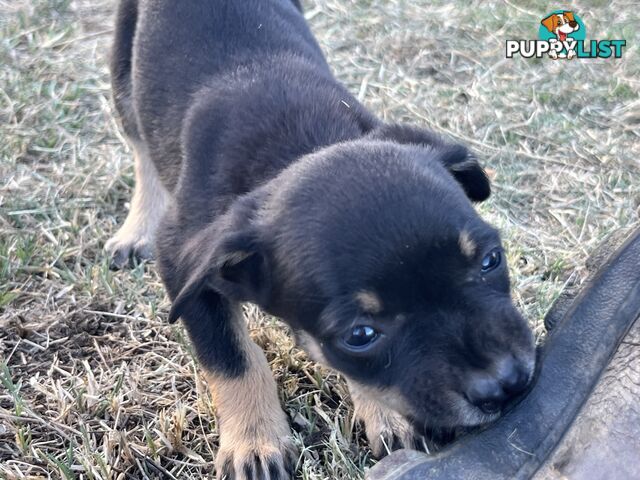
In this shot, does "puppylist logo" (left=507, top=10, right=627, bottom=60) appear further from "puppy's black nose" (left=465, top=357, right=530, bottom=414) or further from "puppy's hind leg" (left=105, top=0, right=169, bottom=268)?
"puppy's black nose" (left=465, top=357, right=530, bottom=414)

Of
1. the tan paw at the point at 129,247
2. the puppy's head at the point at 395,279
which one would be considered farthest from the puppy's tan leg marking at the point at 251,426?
the tan paw at the point at 129,247

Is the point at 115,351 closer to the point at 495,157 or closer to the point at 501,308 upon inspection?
the point at 501,308

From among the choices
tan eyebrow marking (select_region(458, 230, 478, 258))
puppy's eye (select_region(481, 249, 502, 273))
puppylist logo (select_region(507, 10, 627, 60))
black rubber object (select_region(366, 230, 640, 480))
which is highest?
tan eyebrow marking (select_region(458, 230, 478, 258))

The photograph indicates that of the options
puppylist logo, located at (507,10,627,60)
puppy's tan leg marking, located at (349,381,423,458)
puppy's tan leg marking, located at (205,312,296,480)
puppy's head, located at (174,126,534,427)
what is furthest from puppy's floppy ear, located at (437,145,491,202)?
puppylist logo, located at (507,10,627,60)

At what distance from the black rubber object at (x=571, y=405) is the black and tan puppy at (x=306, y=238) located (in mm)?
115

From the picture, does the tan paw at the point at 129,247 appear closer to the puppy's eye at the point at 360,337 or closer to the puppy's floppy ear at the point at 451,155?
the puppy's floppy ear at the point at 451,155

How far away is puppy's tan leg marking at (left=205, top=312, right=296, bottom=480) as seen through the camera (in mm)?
3428

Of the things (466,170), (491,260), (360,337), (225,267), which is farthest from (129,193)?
(491,260)

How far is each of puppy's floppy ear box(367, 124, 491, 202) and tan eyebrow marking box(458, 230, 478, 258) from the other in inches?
23.9

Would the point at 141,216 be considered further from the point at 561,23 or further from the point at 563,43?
the point at 561,23

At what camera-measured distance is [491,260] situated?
9.95 feet

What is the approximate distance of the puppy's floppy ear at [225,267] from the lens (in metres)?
3.08

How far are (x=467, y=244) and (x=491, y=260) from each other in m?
0.21

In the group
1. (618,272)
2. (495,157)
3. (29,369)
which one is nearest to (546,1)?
(495,157)
